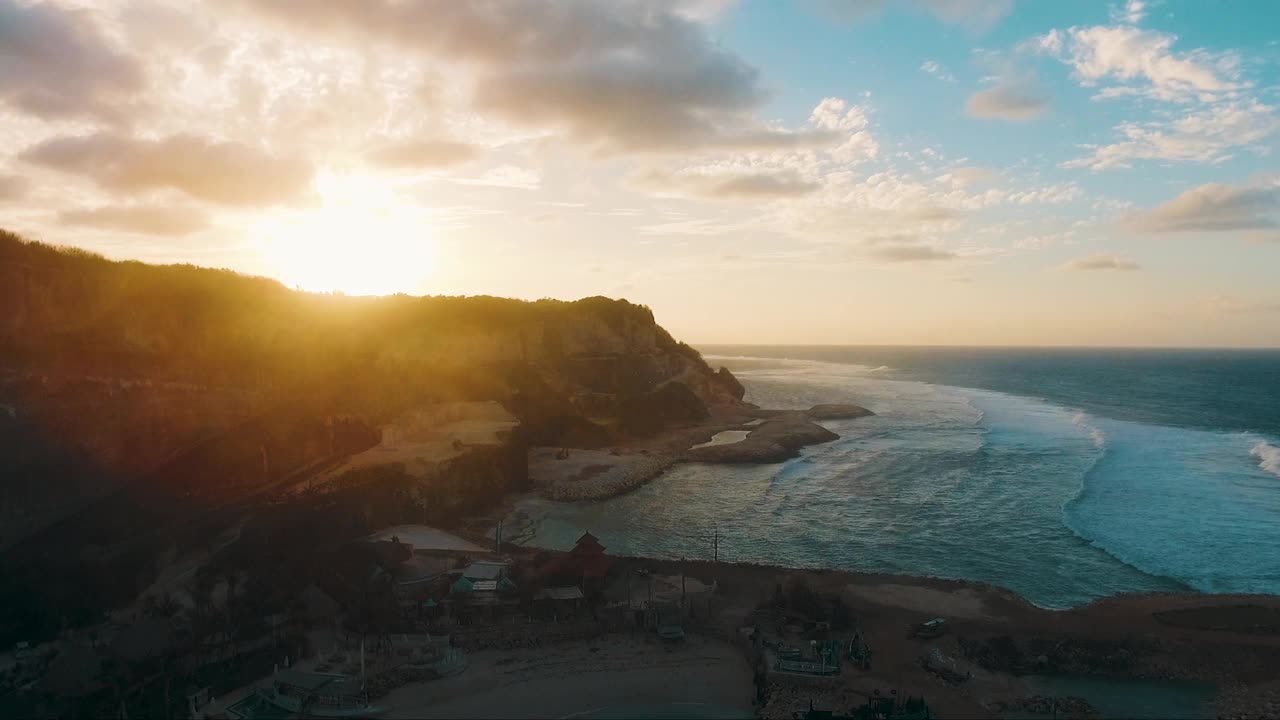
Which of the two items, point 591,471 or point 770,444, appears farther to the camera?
point 770,444

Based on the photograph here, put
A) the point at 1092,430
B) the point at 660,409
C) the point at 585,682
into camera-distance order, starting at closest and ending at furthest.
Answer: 1. the point at 585,682
2. the point at 1092,430
3. the point at 660,409

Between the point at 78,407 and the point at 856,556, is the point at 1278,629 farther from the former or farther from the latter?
the point at 78,407

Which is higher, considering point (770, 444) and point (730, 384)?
point (730, 384)

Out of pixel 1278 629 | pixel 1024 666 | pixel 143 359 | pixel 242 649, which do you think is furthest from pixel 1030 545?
pixel 143 359

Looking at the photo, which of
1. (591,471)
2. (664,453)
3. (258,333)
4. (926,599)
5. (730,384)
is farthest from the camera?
(730,384)

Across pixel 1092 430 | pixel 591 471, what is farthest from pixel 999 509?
pixel 1092 430

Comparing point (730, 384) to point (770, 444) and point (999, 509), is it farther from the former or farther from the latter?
point (999, 509)

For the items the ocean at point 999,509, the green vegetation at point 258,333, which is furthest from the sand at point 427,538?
the green vegetation at point 258,333
